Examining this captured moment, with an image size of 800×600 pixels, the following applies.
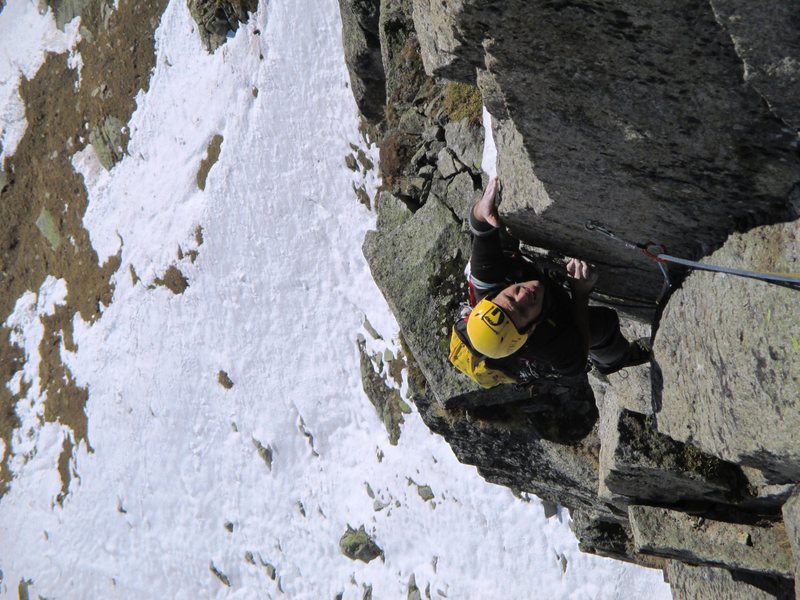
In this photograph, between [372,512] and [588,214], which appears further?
[372,512]

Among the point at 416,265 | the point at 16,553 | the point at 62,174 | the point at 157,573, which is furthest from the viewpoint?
the point at 62,174

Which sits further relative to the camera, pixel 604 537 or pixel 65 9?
pixel 65 9

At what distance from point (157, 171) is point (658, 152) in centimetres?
1841

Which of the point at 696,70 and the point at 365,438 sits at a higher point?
the point at 696,70

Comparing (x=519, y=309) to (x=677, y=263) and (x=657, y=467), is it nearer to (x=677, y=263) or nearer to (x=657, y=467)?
(x=677, y=263)

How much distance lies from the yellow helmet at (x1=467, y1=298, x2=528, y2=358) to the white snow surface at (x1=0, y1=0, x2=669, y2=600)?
19.3ft

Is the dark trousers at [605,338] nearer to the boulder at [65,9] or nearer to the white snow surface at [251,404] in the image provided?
the white snow surface at [251,404]

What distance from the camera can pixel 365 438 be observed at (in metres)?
14.1

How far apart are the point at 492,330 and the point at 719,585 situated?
3.68m

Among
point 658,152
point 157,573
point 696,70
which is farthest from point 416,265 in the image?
point 157,573

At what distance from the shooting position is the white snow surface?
1265cm

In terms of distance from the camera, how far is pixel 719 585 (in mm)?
→ 6977

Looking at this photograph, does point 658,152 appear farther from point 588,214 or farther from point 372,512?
point 372,512

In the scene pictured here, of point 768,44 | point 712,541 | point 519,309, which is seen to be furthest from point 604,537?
point 768,44
